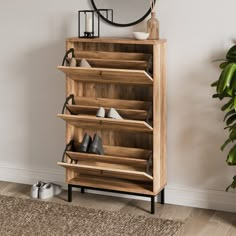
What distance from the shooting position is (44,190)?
390 centimetres

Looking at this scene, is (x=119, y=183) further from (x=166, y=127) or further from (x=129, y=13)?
(x=129, y=13)

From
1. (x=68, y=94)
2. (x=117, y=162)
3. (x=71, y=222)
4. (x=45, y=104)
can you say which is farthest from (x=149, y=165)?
(x=45, y=104)

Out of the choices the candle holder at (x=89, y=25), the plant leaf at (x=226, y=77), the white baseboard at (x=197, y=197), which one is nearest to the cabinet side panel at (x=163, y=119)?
the white baseboard at (x=197, y=197)

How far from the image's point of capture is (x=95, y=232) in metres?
3.34

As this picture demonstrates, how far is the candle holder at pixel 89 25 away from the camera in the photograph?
3.68 metres

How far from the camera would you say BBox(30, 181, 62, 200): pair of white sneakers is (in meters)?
3.90

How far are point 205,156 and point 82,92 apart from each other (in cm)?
91

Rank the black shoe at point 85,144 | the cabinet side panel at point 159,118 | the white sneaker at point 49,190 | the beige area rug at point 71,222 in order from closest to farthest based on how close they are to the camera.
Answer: the beige area rug at point 71,222 → the cabinet side panel at point 159,118 → the black shoe at point 85,144 → the white sneaker at point 49,190

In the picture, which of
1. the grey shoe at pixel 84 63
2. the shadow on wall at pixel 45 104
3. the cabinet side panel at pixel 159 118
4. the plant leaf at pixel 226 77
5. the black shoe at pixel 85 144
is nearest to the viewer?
the plant leaf at pixel 226 77

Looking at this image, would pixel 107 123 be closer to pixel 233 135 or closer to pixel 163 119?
pixel 163 119

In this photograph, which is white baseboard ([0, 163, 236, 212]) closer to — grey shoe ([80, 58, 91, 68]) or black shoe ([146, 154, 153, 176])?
black shoe ([146, 154, 153, 176])

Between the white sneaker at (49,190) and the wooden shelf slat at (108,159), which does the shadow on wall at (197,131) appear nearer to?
the wooden shelf slat at (108,159)

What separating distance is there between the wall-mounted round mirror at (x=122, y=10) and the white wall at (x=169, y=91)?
55mm

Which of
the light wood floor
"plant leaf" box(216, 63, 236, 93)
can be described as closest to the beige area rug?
the light wood floor
